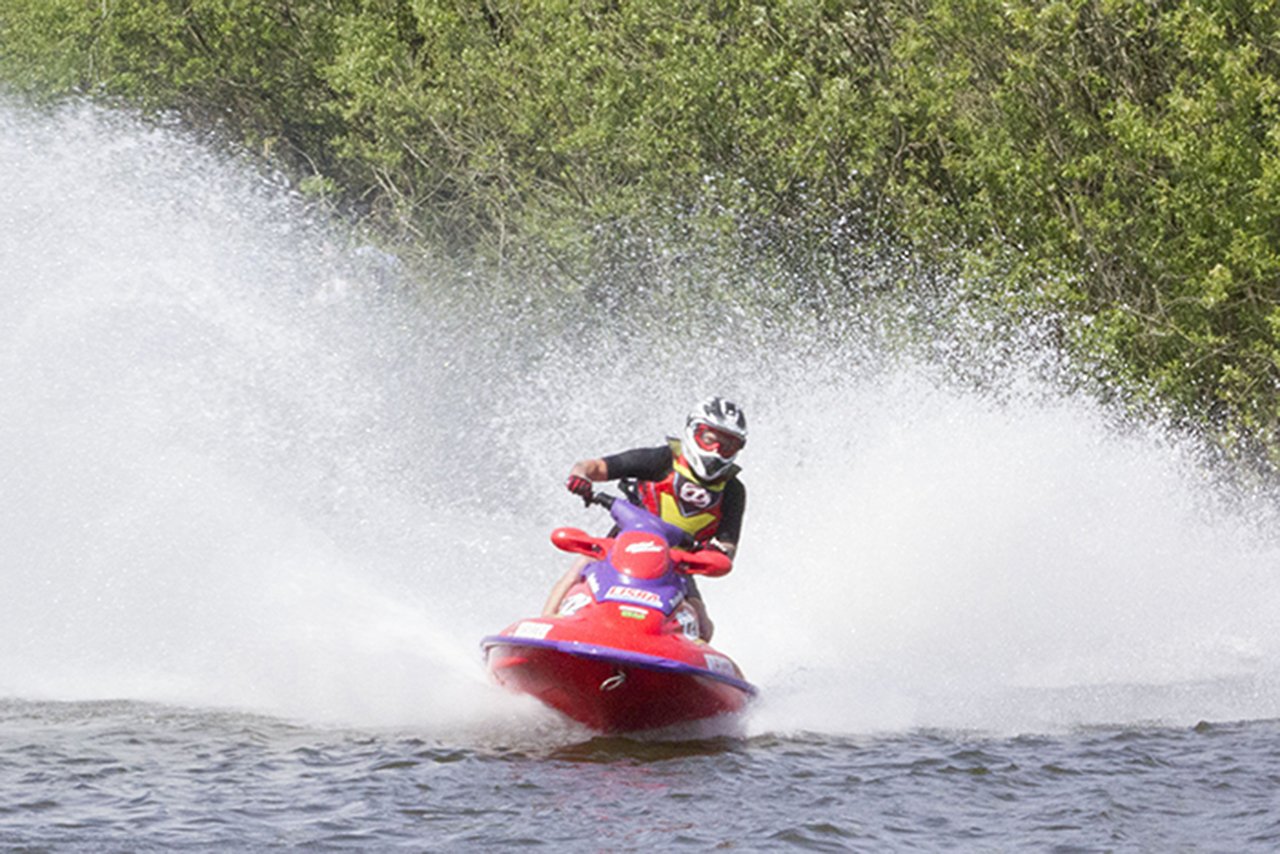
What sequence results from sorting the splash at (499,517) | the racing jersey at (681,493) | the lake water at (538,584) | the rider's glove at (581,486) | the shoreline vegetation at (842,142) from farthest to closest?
the shoreline vegetation at (842,142) → the splash at (499,517) → the racing jersey at (681,493) → the rider's glove at (581,486) → the lake water at (538,584)

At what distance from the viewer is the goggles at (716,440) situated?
1030 centimetres

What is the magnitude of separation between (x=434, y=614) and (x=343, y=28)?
22.0 m

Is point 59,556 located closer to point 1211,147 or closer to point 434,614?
point 434,614

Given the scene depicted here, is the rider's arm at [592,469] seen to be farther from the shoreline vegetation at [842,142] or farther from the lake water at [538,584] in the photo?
the shoreline vegetation at [842,142]

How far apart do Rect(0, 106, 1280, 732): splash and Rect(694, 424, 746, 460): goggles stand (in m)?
1.44

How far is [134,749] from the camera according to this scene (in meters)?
8.64

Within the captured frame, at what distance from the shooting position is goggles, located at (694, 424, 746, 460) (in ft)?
33.8

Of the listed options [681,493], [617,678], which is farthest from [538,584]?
[617,678]

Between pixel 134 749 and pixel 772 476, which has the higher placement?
pixel 772 476

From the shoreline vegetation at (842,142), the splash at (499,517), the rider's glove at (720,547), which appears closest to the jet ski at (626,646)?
the rider's glove at (720,547)

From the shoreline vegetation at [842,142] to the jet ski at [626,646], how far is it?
11.8 metres

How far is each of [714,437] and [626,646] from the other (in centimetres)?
179

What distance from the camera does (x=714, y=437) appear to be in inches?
406

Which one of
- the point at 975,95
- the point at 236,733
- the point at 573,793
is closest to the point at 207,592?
the point at 236,733
